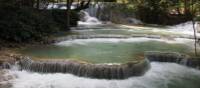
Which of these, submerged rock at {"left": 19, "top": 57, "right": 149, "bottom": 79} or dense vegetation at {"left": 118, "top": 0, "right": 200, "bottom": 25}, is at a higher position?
dense vegetation at {"left": 118, "top": 0, "right": 200, "bottom": 25}

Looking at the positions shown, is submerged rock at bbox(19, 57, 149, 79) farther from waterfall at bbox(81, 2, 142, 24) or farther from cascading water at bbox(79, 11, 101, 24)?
waterfall at bbox(81, 2, 142, 24)

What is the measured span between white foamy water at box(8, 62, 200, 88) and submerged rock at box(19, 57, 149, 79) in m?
0.17

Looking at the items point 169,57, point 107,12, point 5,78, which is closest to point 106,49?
point 169,57

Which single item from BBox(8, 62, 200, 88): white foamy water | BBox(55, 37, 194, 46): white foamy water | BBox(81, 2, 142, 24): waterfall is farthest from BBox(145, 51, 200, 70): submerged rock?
BBox(81, 2, 142, 24): waterfall

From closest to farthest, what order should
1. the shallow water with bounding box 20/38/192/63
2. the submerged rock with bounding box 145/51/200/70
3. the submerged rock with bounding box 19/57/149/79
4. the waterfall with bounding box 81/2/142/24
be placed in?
the submerged rock with bounding box 19/57/149/79, the shallow water with bounding box 20/38/192/63, the submerged rock with bounding box 145/51/200/70, the waterfall with bounding box 81/2/142/24

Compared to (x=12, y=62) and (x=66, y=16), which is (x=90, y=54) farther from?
(x=66, y=16)

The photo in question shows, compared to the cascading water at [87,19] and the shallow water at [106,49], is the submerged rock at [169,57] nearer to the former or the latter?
the shallow water at [106,49]

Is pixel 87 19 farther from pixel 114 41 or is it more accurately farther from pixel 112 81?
pixel 112 81

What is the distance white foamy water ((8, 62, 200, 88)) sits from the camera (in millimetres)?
9469

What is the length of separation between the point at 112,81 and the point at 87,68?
0.83m

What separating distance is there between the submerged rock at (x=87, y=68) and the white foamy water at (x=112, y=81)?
174 millimetres

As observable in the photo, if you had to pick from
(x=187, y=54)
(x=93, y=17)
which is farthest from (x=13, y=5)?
(x=93, y=17)

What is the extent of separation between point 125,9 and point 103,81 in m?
17.6

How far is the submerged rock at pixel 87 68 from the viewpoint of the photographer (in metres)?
10.1
